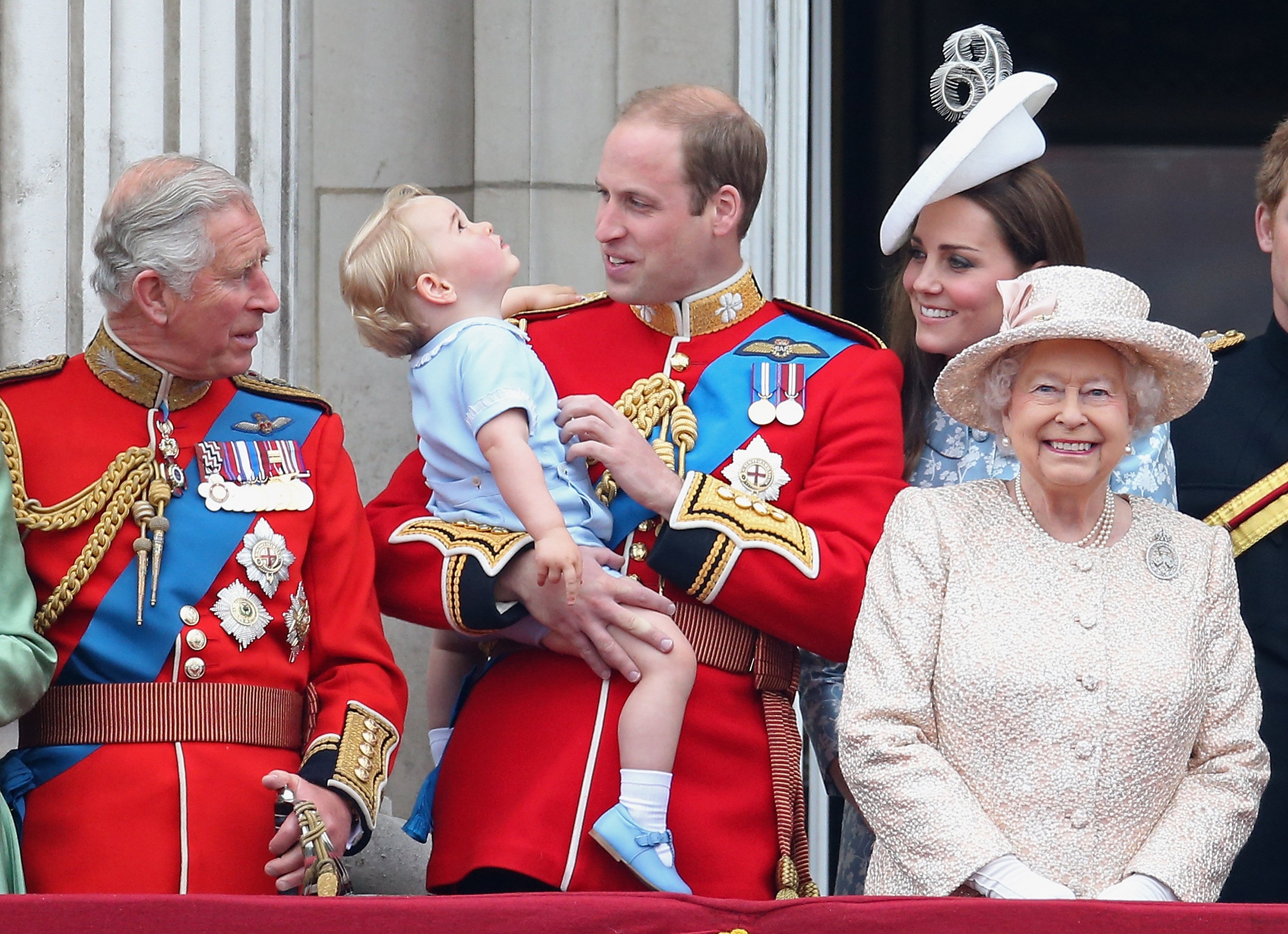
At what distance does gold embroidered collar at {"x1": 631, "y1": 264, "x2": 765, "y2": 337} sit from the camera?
10.1 ft

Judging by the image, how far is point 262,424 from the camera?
9.75 feet

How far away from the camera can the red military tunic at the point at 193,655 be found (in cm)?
269

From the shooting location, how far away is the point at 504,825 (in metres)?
2.78

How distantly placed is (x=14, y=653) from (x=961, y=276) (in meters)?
1.61

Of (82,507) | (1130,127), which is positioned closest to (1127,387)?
(82,507)

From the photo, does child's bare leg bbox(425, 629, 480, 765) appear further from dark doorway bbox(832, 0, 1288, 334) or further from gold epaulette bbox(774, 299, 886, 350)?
dark doorway bbox(832, 0, 1288, 334)

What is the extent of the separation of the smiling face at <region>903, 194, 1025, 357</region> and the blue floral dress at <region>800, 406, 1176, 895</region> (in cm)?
13

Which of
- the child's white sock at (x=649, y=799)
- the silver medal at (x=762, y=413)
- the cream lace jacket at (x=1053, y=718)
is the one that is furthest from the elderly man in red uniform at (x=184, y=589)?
the cream lace jacket at (x=1053, y=718)

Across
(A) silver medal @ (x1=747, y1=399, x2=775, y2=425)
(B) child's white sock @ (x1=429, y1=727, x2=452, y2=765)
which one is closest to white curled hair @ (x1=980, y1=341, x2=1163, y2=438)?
(A) silver medal @ (x1=747, y1=399, x2=775, y2=425)

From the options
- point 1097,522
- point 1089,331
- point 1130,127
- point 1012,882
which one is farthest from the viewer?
point 1130,127

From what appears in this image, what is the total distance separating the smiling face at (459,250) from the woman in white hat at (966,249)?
2.25 feet

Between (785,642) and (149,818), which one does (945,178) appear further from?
(149,818)

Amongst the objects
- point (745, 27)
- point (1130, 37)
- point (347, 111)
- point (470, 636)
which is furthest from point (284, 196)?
point (1130, 37)

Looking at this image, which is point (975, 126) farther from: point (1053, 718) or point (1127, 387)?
point (1053, 718)
